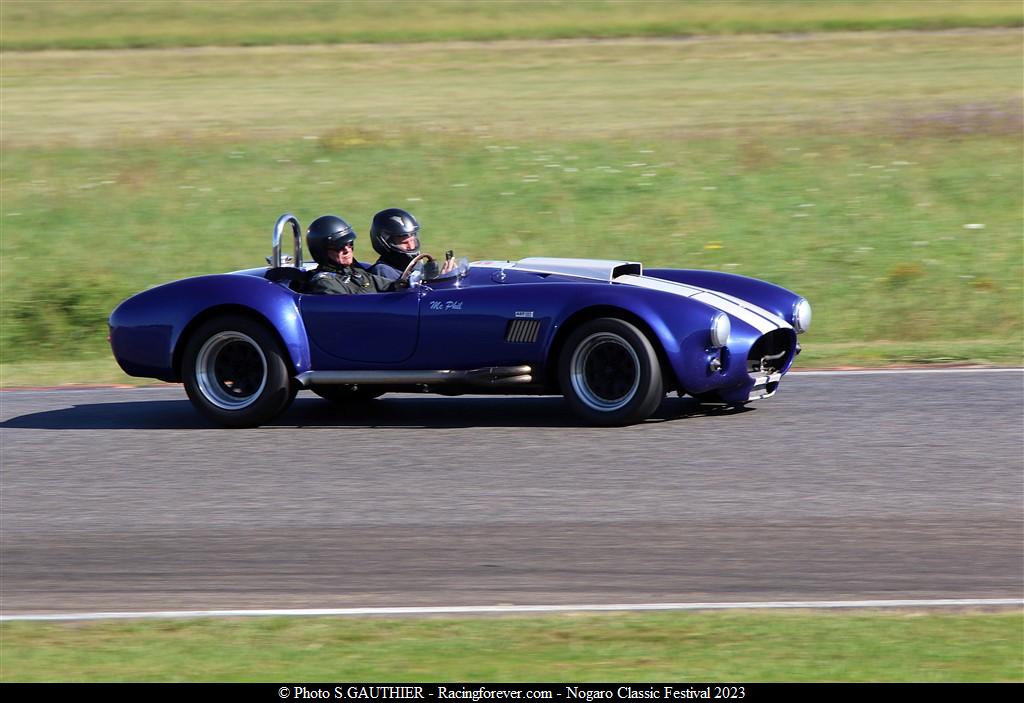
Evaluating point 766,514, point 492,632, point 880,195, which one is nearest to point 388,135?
point 880,195

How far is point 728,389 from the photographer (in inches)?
361

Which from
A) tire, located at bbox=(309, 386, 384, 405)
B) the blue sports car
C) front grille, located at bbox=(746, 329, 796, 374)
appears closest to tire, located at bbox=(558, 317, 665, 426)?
the blue sports car

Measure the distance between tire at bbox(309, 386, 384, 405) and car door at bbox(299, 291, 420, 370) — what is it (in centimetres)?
16

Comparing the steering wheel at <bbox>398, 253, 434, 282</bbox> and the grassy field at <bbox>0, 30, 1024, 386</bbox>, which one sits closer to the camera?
the steering wheel at <bbox>398, 253, 434, 282</bbox>

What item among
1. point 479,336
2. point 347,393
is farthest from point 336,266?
point 479,336

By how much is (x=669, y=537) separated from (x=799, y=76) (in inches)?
981

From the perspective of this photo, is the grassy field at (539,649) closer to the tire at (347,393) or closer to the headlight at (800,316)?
the tire at (347,393)

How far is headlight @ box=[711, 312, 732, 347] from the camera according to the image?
8781 mm

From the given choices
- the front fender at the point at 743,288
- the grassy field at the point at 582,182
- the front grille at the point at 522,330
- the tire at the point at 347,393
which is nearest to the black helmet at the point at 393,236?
the tire at the point at 347,393

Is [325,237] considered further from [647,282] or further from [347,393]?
[647,282]

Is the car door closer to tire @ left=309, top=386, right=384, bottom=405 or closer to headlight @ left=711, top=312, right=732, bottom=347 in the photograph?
tire @ left=309, top=386, right=384, bottom=405

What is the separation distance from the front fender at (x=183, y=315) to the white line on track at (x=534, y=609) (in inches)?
152

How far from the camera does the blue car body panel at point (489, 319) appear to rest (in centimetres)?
891

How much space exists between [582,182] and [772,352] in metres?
11.7
